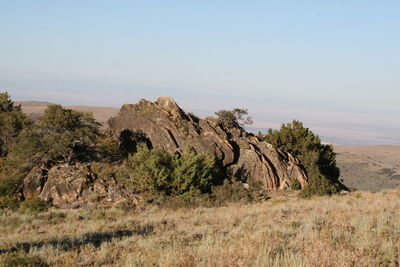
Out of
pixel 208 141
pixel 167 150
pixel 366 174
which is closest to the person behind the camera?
pixel 167 150

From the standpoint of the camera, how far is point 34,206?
21.4 m

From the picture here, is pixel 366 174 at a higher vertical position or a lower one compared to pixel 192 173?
lower

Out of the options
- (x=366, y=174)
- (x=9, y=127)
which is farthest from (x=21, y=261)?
(x=366, y=174)

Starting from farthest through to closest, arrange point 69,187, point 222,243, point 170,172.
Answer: point 170,172 → point 69,187 → point 222,243

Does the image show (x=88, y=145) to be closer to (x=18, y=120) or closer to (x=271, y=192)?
(x=18, y=120)

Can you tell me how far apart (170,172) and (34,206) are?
8.81 metres

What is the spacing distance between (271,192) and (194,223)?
13329 mm

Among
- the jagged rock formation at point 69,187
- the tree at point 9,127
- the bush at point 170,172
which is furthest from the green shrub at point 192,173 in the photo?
the tree at point 9,127

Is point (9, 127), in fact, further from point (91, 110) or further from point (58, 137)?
point (91, 110)

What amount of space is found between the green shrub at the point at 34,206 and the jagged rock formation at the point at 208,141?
9724mm

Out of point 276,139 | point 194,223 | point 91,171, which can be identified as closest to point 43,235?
point 194,223

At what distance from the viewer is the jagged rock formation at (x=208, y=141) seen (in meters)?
28.5

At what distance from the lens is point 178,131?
30.0m

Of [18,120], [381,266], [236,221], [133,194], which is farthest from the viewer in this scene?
[18,120]
